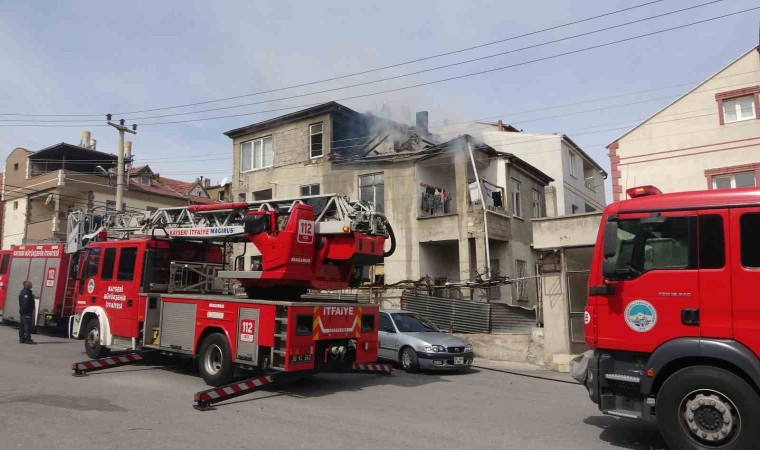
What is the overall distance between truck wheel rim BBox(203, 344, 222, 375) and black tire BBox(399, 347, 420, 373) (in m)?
4.47

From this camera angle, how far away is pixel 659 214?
19.8 feet

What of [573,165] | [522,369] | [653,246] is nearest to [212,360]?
[653,246]

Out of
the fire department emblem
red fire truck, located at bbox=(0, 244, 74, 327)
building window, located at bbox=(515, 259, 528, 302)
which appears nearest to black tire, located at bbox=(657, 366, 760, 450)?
the fire department emblem

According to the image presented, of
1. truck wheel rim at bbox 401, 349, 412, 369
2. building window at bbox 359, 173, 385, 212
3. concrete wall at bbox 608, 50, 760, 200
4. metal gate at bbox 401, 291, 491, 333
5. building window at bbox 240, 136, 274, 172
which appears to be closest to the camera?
truck wheel rim at bbox 401, 349, 412, 369

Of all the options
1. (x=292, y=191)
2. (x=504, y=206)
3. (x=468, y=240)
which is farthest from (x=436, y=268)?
(x=292, y=191)

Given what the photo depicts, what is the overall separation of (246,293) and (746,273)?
26.7 ft

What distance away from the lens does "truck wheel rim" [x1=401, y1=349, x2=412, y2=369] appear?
12.2 m

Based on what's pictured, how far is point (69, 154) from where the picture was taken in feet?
126

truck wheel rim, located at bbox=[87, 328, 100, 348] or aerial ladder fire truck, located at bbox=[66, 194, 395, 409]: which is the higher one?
aerial ladder fire truck, located at bbox=[66, 194, 395, 409]

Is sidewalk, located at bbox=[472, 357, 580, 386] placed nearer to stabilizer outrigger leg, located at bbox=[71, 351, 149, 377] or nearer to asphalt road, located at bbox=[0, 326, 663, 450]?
asphalt road, located at bbox=[0, 326, 663, 450]

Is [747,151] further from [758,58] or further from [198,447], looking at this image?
[198,447]

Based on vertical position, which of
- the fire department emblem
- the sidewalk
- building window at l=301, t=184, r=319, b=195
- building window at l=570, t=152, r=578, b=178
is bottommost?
the sidewalk

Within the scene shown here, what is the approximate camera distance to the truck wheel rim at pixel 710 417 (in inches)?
206

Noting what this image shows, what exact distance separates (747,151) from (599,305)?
15365 mm
